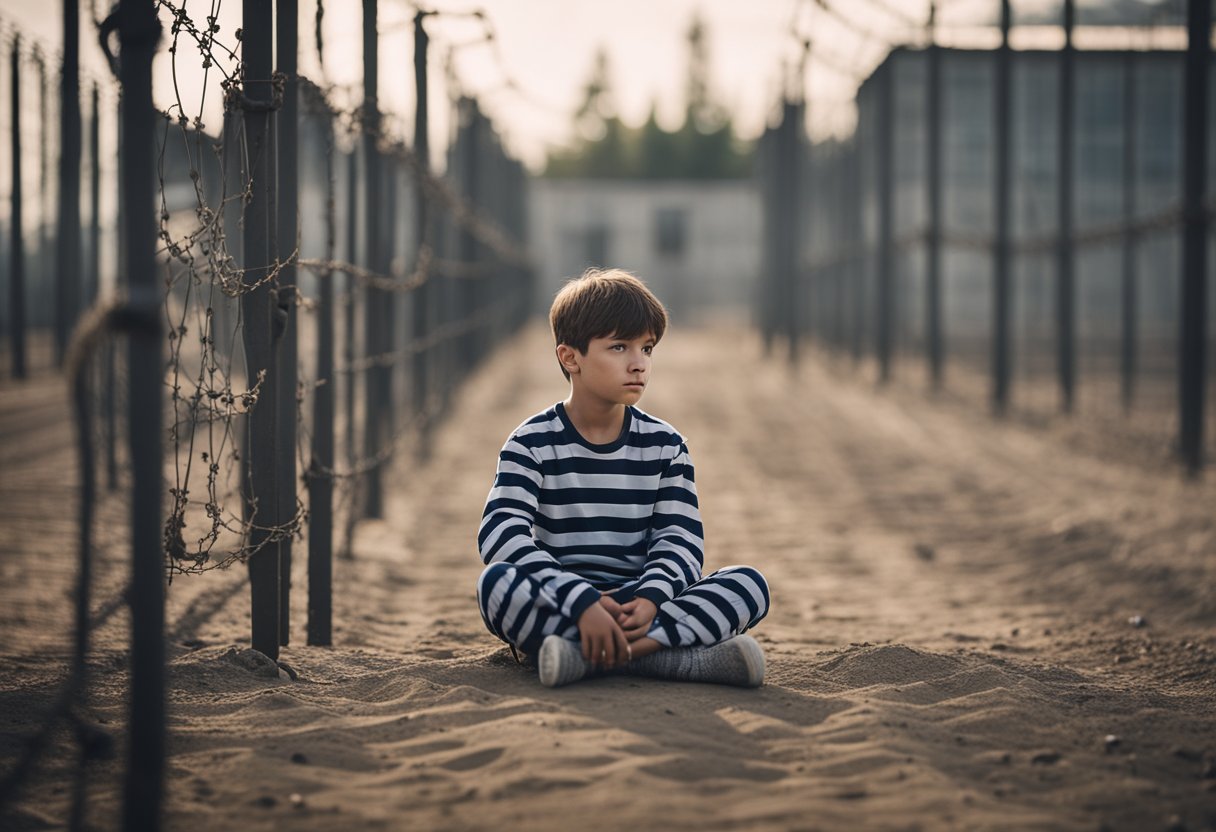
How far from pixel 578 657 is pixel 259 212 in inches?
54.3

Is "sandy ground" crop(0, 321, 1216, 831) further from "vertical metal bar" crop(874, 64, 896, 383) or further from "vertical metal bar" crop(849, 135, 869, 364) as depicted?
"vertical metal bar" crop(849, 135, 869, 364)

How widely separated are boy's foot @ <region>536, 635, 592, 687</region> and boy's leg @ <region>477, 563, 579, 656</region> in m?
0.03

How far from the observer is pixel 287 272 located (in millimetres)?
3545

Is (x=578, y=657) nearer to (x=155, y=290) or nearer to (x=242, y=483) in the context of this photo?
(x=155, y=290)

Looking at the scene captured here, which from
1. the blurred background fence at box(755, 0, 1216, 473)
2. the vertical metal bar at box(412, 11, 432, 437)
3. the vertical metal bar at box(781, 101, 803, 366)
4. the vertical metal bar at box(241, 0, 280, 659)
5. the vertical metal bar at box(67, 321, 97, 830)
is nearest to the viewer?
the vertical metal bar at box(67, 321, 97, 830)

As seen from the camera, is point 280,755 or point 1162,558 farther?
point 1162,558

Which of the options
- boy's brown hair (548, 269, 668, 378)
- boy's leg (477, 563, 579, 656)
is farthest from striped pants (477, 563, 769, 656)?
boy's brown hair (548, 269, 668, 378)

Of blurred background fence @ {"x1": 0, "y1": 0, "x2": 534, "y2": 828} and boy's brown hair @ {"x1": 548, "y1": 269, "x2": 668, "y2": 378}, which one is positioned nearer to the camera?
blurred background fence @ {"x1": 0, "y1": 0, "x2": 534, "y2": 828}

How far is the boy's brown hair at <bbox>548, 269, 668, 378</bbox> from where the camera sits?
303cm

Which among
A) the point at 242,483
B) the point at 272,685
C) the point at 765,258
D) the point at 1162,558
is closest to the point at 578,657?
the point at 272,685

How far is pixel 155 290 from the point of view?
2.08 metres

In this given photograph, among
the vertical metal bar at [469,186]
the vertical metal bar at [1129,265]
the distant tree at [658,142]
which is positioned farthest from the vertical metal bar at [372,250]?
the distant tree at [658,142]

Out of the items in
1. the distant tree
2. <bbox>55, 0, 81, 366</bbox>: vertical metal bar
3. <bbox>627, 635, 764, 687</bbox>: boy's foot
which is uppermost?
the distant tree

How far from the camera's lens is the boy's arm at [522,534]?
2936 mm
